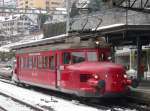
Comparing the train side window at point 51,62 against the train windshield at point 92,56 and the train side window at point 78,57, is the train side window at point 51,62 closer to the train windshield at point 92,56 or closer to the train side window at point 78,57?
the train side window at point 78,57

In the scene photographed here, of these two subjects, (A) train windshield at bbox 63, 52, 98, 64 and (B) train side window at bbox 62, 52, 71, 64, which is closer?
(A) train windshield at bbox 63, 52, 98, 64

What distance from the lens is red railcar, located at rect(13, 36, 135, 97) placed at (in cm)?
1569

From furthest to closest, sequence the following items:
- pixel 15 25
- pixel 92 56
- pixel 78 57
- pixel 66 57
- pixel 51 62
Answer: pixel 15 25
pixel 51 62
pixel 66 57
pixel 78 57
pixel 92 56

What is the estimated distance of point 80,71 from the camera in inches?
640

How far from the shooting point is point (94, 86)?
15.7 metres

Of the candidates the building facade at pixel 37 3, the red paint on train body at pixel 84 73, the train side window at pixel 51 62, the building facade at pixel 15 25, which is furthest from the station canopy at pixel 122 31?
the building facade at pixel 15 25

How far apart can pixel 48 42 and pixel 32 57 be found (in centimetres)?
265

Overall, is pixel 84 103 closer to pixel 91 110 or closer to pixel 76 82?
pixel 76 82

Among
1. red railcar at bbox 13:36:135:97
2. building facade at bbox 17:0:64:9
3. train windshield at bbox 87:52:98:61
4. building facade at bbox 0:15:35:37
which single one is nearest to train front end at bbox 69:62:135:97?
red railcar at bbox 13:36:135:97

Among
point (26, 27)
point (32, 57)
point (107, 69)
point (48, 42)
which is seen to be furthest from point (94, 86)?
point (26, 27)

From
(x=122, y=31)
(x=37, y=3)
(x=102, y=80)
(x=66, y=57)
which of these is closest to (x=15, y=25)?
(x=37, y=3)

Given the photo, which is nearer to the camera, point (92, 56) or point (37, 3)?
point (92, 56)

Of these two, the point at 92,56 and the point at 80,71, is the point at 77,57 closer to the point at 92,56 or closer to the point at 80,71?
the point at 92,56

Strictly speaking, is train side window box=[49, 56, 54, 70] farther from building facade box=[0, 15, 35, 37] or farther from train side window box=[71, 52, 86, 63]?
building facade box=[0, 15, 35, 37]
